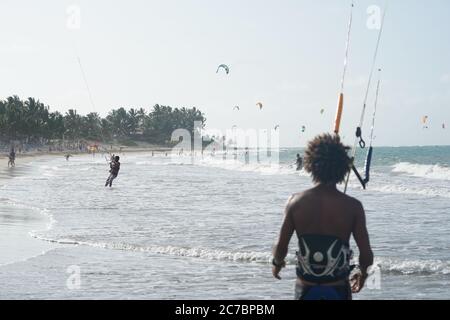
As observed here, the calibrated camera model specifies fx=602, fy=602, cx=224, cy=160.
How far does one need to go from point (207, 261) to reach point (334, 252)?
7.58m

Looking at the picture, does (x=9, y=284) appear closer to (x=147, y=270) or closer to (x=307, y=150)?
(x=147, y=270)

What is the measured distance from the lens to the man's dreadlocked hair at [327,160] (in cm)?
429

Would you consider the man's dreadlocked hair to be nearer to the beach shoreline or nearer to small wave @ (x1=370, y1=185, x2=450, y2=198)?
the beach shoreline

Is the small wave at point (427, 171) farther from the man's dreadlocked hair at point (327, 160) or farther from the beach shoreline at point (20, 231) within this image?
the man's dreadlocked hair at point (327, 160)

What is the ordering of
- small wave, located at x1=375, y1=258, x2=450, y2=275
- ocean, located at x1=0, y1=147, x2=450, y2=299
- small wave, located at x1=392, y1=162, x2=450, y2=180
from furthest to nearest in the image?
1. small wave, located at x1=392, y1=162, x2=450, y2=180
2. small wave, located at x1=375, y1=258, x2=450, y2=275
3. ocean, located at x1=0, y1=147, x2=450, y2=299

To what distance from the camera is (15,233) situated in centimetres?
1430

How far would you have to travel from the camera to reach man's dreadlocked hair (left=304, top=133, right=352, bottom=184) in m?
4.29

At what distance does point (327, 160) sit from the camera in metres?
4.30

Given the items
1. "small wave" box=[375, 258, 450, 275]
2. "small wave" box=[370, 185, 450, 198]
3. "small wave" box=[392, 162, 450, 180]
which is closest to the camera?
"small wave" box=[375, 258, 450, 275]

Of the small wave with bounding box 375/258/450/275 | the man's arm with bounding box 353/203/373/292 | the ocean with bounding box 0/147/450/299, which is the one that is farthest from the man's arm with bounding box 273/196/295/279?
the small wave with bounding box 375/258/450/275

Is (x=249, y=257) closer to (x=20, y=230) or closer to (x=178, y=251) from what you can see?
(x=178, y=251)

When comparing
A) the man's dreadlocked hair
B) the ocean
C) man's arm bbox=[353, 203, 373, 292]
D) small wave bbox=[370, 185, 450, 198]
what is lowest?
small wave bbox=[370, 185, 450, 198]
